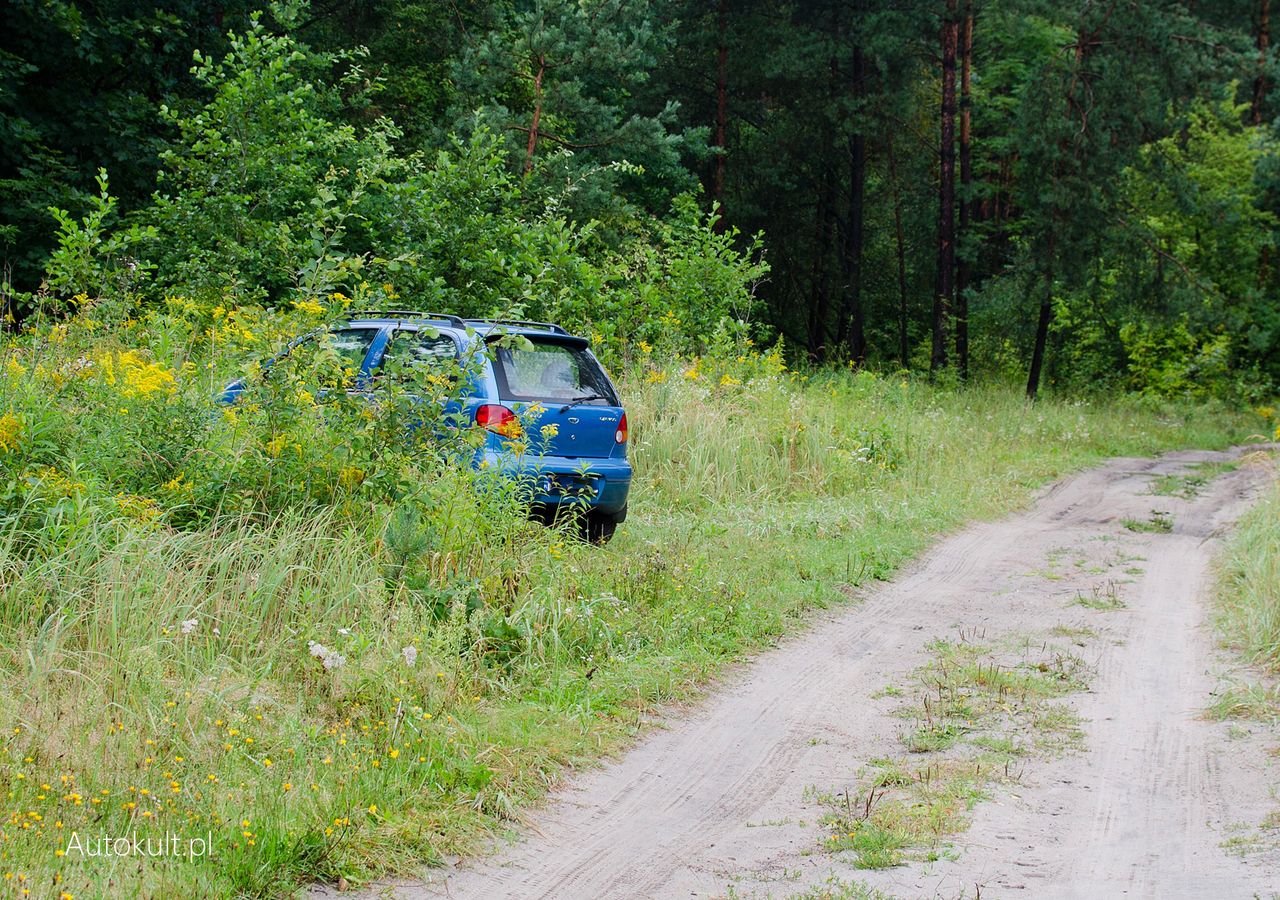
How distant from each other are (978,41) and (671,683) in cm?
3381

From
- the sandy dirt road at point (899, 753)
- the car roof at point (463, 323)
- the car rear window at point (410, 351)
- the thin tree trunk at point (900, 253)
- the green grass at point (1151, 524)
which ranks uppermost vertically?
the thin tree trunk at point (900, 253)

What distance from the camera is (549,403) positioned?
28.8 feet

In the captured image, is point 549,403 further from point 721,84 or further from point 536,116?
point 721,84

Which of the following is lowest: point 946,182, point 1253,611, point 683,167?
point 1253,611

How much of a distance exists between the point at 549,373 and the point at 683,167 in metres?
20.9

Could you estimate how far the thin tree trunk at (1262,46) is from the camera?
3203 cm

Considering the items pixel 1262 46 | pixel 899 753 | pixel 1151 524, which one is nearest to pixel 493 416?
pixel 899 753

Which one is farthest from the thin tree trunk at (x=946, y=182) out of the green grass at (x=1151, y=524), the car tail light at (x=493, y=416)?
the car tail light at (x=493, y=416)

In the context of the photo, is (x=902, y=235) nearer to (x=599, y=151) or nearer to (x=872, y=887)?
(x=599, y=151)

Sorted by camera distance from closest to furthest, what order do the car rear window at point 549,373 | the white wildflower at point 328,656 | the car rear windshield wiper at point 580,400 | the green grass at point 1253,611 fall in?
1. the white wildflower at point 328,656
2. the green grass at point 1253,611
3. the car rear window at point 549,373
4. the car rear windshield wiper at point 580,400

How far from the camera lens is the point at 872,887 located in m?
3.92

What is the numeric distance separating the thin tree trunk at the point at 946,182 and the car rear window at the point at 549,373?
1870 cm

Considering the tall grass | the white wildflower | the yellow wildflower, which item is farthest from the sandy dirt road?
the yellow wildflower

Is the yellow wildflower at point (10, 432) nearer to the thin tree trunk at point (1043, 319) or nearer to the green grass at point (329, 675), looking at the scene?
the green grass at point (329, 675)
